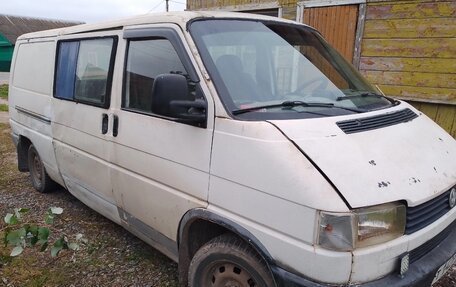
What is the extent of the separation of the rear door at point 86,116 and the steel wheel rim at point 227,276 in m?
1.35

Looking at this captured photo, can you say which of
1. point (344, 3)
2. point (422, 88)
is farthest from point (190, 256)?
point (344, 3)

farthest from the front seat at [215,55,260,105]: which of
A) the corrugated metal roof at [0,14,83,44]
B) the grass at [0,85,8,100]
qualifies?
the corrugated metal roof at [0,14,83,44]

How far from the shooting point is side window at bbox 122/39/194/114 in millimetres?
2826

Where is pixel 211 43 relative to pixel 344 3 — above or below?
below

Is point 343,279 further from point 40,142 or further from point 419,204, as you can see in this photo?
point 40,142

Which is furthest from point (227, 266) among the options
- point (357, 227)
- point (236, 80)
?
point (236, 80)

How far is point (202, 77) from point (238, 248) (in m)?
1.11

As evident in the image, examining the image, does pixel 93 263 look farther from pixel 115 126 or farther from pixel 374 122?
pixel 374 122

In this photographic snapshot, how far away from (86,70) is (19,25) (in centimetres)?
4061

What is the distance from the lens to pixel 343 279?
1944 mm

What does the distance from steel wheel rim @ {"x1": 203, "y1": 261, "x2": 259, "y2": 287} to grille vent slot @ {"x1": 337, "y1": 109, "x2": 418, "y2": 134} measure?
42.2 inches

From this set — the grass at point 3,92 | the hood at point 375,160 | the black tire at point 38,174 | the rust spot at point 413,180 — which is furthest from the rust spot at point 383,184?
the grass at point 3,92

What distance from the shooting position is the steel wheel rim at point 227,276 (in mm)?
2363

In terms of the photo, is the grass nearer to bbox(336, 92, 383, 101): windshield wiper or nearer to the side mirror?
the side mirror
